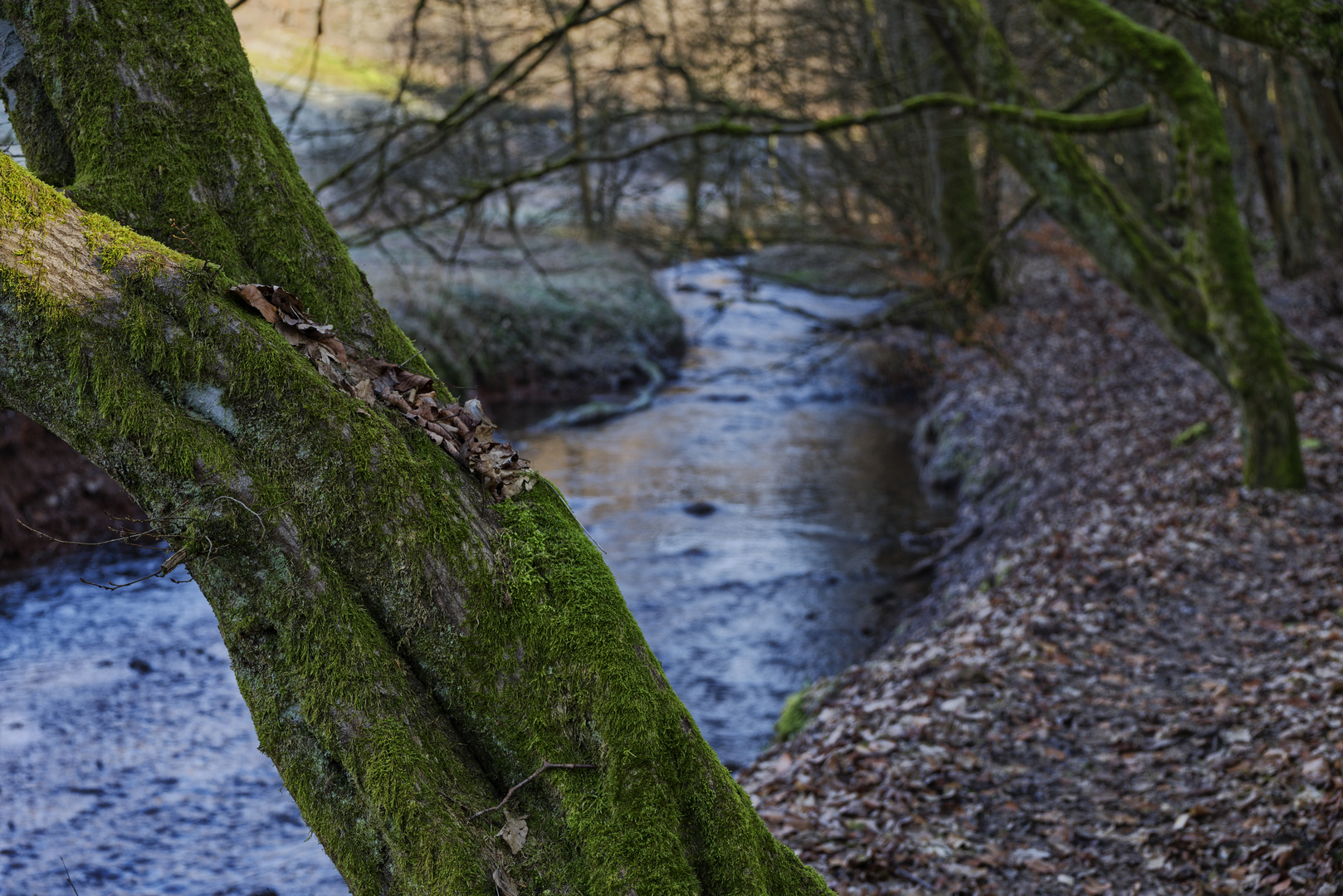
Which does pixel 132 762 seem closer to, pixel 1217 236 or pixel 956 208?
pixel 1217 236

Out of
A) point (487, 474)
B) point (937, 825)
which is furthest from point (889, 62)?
point (487, 474)

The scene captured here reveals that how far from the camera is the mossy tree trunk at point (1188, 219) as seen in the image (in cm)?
766

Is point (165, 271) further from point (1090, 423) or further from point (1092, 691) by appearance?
point (1090, 423)

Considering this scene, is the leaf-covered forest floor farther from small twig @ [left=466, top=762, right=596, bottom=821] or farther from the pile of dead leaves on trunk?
the pile of dead leaves on trunk

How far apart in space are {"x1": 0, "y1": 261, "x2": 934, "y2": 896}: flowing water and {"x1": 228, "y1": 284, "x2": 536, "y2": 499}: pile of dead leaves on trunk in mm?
4160

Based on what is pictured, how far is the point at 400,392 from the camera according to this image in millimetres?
2463

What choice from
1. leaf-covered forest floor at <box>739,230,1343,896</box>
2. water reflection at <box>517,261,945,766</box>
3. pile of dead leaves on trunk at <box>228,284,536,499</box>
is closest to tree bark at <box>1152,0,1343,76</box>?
leaf-covered forest floor at <box>739,230,1343,896</box>

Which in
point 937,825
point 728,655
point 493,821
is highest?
point 493,821

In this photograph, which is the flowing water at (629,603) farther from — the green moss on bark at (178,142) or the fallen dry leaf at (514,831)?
the green moss on bark at (178,142)

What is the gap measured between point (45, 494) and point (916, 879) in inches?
479

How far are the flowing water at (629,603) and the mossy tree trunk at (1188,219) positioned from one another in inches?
157

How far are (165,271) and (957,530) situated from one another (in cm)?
1093

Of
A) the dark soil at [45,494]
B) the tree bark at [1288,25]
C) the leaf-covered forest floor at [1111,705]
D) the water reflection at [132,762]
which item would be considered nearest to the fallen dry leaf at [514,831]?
the leaf-covered forest floor at [1111,705]

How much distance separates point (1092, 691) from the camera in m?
6.09
